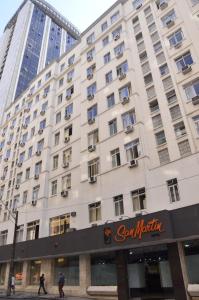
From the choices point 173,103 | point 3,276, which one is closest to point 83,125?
point 173,103

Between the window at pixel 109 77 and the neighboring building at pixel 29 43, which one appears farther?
the neighboring building at pixel 29 43

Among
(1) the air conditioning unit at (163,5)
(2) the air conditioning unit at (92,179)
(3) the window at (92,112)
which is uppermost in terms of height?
(1) the air conditioning unit at (163,5)

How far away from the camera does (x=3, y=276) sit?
32344 millimetres

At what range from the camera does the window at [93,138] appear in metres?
28.0

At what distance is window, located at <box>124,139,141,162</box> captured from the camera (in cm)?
2318

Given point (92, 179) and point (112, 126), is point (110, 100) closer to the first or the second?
point (112, 126)

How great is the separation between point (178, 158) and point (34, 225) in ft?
60.6

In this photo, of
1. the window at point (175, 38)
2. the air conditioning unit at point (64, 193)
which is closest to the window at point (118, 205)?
the air conditioning unit at point (64, 193)

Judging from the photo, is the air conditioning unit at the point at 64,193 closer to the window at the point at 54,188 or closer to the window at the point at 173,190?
the window at the point at 54,188

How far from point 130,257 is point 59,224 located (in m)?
9.28

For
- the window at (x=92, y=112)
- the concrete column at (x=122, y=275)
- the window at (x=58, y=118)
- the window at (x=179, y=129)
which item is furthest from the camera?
the window at (x=58, y=118)

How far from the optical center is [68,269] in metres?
24.6

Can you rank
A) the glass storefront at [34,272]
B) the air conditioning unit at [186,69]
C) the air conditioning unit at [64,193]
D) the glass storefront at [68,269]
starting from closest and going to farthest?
the air conditioning unit at [186,69] → the glass storefront at [68,269] → the glass storefront at [34,272] → the air conditioning unit at [64,193]

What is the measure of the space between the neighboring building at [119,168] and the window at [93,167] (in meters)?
0.11
